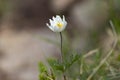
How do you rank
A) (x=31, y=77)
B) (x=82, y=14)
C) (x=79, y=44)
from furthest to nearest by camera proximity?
(x=82, y=14) < (x=31, y=77) < (x=79, y=44)

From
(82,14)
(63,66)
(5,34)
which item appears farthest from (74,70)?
(5,34)

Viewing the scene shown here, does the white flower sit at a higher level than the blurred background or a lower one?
lower

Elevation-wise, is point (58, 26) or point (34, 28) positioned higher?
point (34, 28)

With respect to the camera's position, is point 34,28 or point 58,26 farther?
point 34,28

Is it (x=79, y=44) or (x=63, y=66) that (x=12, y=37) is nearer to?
(x=79, y=44)

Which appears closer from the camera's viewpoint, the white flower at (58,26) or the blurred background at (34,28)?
the white flower at (58,26)

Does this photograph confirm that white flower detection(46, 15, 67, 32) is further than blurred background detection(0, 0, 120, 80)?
No

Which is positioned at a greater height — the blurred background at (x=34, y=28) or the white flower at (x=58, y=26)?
the blurred background at (x=34, y=28)

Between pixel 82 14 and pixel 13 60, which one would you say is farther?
pixel 82 14
